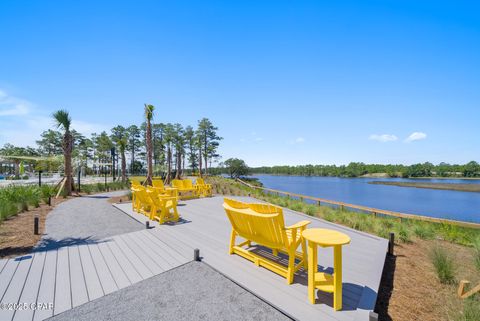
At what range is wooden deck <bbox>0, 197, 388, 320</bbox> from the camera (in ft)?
7.29

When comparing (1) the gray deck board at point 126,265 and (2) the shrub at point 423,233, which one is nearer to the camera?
(1) the gray deck board at point 126,265

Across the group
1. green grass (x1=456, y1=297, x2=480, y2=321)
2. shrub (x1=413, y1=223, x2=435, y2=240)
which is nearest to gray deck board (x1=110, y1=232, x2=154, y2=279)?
green grass (x1=456, y1=297, x2=480, y2=321)

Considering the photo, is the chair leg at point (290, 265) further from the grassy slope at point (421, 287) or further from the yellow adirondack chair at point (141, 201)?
the yellow adirondack chair at point (141, 201)

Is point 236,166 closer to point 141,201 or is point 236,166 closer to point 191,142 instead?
Result: point 191,142

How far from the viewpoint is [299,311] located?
2119 mm

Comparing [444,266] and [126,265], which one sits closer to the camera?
A: [444,266]

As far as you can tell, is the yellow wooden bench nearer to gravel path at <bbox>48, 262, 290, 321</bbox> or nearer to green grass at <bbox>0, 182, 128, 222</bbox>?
gravel path at <bbox>48, 262, 290, 321</bbox>

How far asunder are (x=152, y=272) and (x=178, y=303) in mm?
884

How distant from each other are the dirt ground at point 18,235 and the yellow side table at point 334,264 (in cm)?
472

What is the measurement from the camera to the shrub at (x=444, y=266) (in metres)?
3.00

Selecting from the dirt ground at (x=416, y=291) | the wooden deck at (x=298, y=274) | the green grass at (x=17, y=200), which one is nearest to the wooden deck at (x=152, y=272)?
the wooden deck at (x=298, y=274)

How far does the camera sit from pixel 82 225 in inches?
210

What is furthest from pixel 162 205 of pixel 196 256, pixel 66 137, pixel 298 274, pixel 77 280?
pixel 66 137

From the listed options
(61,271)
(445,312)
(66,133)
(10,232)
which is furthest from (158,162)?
(445,312)
